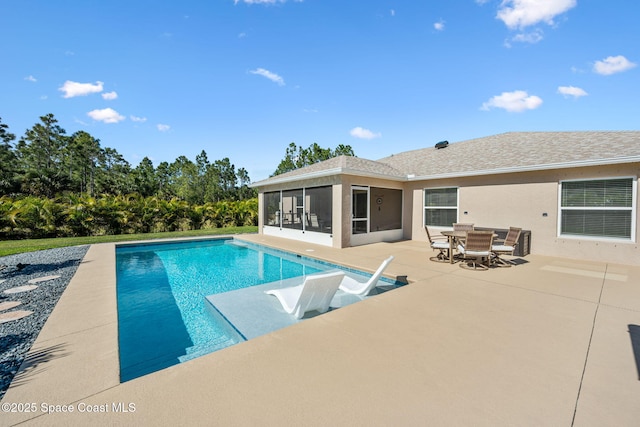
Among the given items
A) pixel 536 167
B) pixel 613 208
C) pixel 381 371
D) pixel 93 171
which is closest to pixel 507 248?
pixel 536 167

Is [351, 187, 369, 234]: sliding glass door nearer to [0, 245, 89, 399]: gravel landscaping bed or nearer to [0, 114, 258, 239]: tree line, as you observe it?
[0, 245, 89, 399]: gravel landscaping bed

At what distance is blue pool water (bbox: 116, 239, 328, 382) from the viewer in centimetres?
453

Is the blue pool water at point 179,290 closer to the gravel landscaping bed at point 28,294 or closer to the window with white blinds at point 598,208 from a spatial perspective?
the gravel landscaping bed at point 28,294

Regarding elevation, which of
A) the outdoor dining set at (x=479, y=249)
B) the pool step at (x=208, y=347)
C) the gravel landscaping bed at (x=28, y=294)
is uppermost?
the outdoor dining set at (x=479, y=249)

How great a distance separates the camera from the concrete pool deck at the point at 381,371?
2.33m

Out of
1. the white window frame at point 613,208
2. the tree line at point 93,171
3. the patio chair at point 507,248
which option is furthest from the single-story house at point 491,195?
the tree line at point 93,171

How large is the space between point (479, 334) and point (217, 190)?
137 feet

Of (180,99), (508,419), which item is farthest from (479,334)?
(180,99)

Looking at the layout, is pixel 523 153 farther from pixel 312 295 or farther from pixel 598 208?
pixel 312 295

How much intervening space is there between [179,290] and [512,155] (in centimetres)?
1345

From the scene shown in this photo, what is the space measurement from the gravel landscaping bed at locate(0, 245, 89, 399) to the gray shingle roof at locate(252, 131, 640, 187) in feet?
29.8

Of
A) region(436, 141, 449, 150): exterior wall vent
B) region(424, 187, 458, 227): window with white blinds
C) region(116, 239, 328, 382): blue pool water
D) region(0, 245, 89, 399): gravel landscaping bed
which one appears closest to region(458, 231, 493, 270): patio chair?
region(116, 239, 328, 382): blue pool water

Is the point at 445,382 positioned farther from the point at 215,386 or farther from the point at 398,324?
the point at 215,386

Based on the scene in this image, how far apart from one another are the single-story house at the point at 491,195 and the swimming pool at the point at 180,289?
3013 mm
